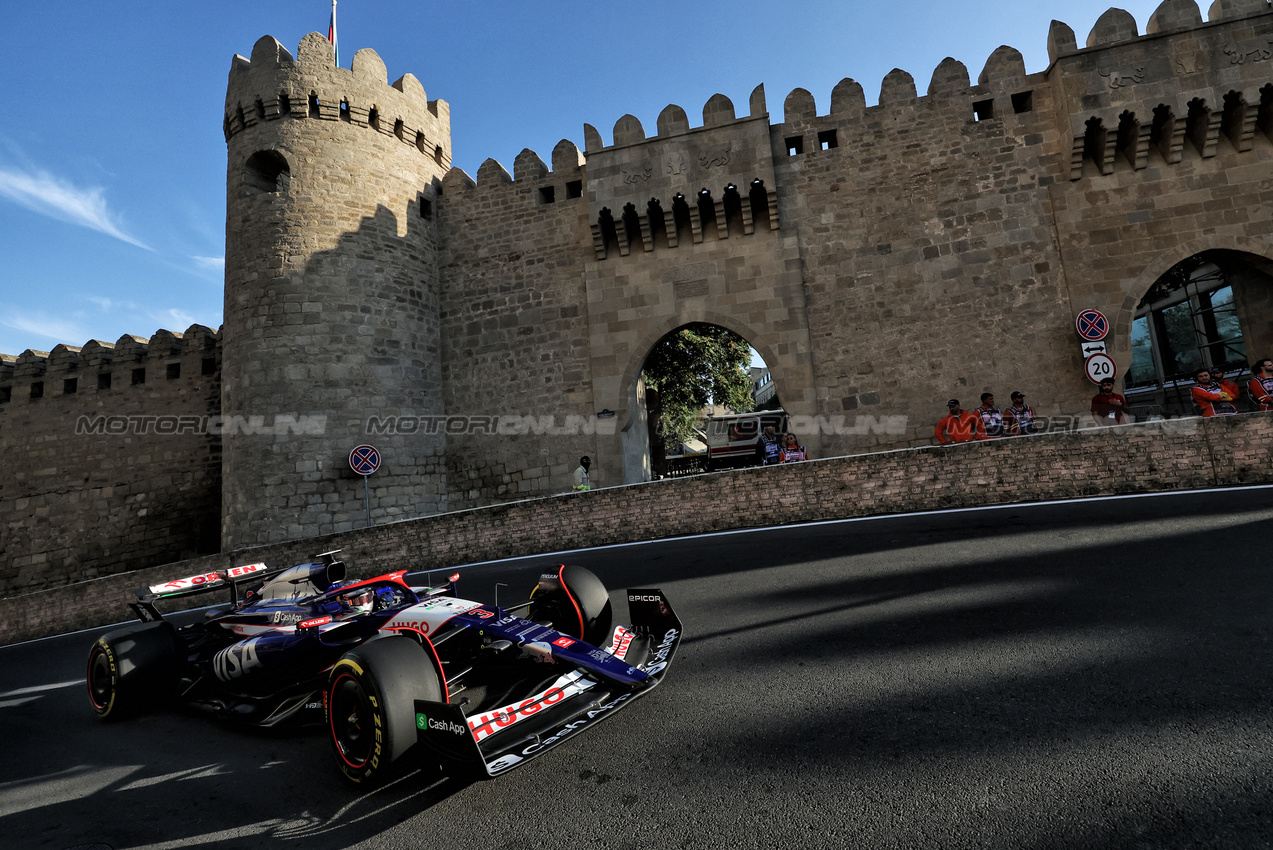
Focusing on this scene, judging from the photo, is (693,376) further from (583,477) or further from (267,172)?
(267,172)

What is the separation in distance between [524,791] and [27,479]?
21.7 meters

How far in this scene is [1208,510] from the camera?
20.5 feet

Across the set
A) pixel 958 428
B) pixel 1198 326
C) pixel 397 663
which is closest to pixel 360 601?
pixel 397 663

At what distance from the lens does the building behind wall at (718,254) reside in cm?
1257

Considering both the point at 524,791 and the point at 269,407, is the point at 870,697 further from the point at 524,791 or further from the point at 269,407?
the point at 269,407

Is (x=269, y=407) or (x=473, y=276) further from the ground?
(x=473, y=276)

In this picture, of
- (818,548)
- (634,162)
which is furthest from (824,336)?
(818,548)

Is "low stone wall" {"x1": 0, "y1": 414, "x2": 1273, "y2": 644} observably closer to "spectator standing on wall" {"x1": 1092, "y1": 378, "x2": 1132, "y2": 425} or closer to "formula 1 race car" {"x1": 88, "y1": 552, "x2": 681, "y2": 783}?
"spectator standing on wall" {"x1": 1092, "y1": 378, "x2": 1132, "y2": 425}

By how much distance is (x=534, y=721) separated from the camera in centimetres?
264

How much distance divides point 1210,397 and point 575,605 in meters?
10.5

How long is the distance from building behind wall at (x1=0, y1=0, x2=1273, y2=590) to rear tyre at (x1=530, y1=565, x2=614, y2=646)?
33.8ft

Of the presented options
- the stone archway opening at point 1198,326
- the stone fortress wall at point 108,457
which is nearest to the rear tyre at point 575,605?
the stone archway opening at point 1198,326

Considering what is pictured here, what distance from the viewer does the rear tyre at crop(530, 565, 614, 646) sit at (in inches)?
146

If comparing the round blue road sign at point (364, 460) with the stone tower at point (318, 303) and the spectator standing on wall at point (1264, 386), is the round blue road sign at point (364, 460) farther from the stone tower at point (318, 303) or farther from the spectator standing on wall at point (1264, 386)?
the spectator standing on wall at point (1264, 386)
